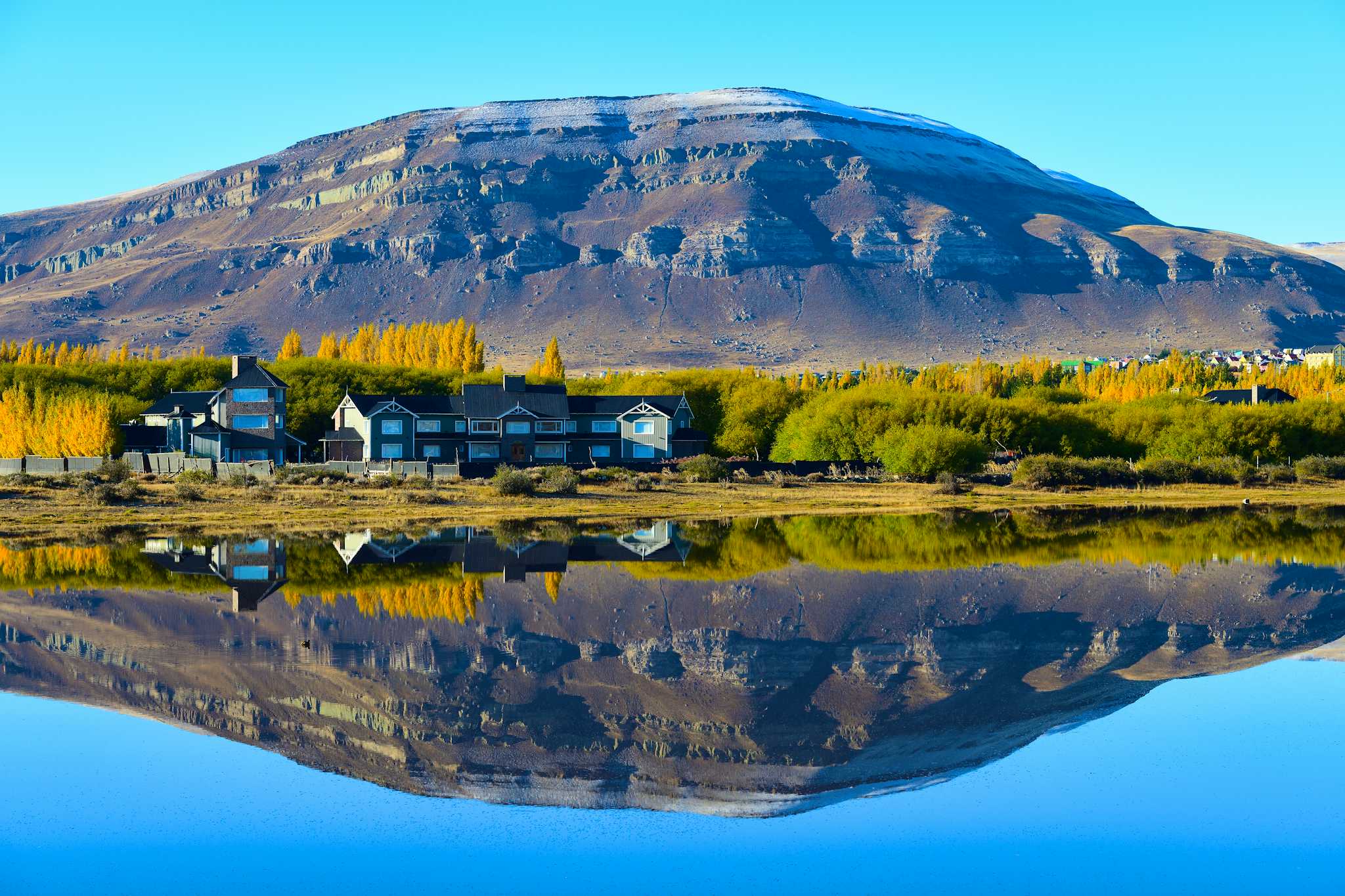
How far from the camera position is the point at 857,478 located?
73.8m

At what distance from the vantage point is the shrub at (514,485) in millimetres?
62312

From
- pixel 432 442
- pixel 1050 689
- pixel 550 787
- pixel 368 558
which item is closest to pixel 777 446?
pixel 432 442

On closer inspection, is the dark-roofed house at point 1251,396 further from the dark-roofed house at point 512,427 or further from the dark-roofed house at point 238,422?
the dark-roofed house at point 238,422

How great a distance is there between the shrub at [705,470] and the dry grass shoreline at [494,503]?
1715mm

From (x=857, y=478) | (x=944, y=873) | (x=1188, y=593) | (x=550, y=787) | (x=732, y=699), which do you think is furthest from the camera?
(x=857, y=478)

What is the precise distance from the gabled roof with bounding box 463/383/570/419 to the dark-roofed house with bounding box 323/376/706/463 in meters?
0.04

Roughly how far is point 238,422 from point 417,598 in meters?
51.5

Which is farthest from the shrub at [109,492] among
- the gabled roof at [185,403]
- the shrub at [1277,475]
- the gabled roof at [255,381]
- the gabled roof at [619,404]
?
the shrub at [1277,475]

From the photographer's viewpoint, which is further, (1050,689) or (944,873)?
(1050,689)

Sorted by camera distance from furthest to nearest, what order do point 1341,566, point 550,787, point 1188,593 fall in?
point 1341,566, point 1188,593, point 550,787

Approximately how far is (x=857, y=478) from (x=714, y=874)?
60.0 meters

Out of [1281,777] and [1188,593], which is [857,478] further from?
[1281,777]

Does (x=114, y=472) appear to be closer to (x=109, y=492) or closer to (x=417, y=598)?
(x=109, y=492)

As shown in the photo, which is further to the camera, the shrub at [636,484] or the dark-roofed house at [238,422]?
the dark-roofed house at [238,422]
